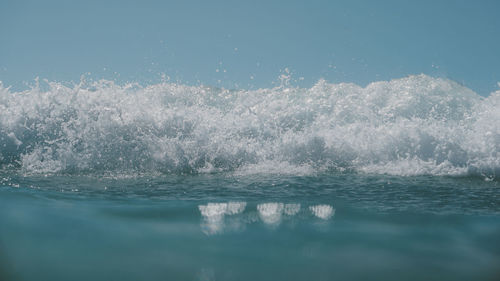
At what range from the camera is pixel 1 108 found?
20.5 ft

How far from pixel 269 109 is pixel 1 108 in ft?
17.8

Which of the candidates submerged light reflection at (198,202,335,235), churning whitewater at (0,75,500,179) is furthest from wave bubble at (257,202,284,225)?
churning whitewater at (0,75,500,179)

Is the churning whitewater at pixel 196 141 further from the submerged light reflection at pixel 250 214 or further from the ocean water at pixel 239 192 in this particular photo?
the submerged light reflection at pixel 250 214

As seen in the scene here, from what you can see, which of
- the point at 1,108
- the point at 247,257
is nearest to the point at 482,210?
the point at 247,257

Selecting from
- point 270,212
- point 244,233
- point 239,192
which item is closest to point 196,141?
point 239,192

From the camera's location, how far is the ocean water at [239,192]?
1.66 meters

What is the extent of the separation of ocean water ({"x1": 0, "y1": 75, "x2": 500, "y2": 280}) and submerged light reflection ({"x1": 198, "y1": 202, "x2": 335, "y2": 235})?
20 millimetres

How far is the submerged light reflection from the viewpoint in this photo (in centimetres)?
219

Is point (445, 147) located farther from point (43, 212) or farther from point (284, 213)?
point (43, 212)

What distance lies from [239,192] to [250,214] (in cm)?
90

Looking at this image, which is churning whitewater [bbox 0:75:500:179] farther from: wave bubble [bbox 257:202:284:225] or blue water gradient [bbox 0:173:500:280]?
wave bubble [bbox 257:202:284:225]

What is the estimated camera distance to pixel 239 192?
337cm

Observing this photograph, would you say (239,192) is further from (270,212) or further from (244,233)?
(244,233)

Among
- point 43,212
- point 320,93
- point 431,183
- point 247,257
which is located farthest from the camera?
point 320,93
